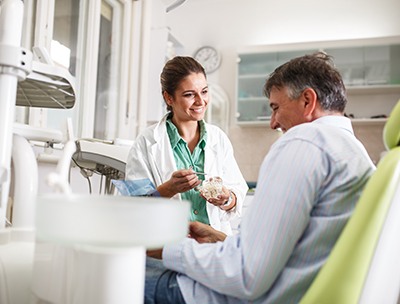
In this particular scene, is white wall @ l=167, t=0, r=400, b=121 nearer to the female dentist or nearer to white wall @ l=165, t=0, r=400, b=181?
white wall @ l=165, t=0, r=400, b=181

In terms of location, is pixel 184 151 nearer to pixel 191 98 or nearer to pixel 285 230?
pixel 191 98

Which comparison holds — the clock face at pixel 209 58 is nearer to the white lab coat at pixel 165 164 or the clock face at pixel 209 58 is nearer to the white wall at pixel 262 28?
the white wall at pixel 262 28

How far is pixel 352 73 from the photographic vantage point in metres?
3.76

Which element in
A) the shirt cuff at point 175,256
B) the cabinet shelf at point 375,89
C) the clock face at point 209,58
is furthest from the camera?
the clock face at point 209,58

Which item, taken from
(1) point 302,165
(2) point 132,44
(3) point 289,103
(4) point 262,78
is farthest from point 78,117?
(1) point 302,165

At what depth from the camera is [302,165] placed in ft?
2.75

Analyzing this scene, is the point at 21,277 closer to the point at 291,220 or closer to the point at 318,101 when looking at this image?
the point at 291,220

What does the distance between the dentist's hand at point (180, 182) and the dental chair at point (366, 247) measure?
0.68 meters

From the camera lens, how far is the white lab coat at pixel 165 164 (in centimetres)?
167

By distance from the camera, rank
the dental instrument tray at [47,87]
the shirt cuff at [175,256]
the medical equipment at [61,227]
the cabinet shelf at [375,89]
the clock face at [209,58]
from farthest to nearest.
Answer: the clock face at [209,58] < the cabinet shelf at [375,89] < the dental instrument tray at [47,87] < the shirt cuff at [175,256] < the medical equipment at [61,227]

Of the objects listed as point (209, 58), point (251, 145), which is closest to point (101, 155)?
point (251, 145)

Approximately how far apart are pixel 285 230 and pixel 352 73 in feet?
10.8

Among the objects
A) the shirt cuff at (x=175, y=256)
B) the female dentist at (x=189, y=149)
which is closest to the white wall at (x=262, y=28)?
the female dentist at (x=189, y=149)

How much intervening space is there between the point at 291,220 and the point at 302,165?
11 cm
